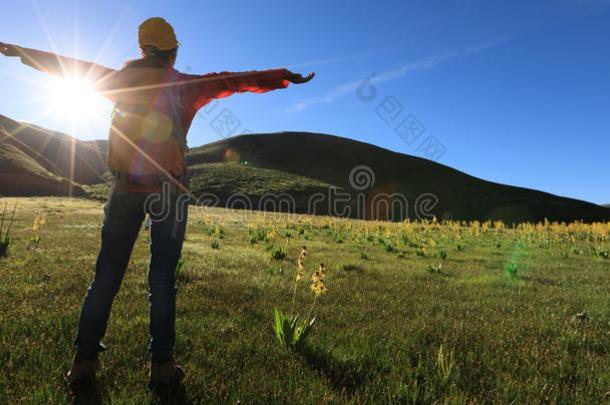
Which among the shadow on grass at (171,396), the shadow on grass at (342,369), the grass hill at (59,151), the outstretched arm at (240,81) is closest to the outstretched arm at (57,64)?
the outstretched arm at (240,81)

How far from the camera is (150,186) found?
10.2ft

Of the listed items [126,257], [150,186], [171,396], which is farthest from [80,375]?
[150,186]

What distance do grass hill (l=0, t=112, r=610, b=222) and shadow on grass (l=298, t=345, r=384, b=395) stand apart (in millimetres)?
60389

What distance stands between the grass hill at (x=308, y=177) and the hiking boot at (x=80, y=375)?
203ft

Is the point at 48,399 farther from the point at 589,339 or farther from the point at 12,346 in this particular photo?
the point at 589,339

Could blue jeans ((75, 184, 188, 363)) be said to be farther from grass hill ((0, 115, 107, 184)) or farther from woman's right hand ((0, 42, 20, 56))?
grass hill ((0, 115, 107, 184))

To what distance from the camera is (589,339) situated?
497 cm

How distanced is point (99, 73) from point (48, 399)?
2629 mm

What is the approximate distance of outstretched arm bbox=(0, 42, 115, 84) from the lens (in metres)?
3.52

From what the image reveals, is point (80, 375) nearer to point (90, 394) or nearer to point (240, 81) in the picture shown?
point (90, 394)

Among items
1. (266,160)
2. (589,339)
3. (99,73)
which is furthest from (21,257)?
(266,160)

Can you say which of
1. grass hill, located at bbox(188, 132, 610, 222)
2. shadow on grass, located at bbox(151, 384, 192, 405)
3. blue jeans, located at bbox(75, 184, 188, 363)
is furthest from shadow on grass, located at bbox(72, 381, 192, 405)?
grass hill, located at bbox(188, 132, 610, 222)

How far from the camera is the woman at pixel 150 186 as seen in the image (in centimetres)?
310

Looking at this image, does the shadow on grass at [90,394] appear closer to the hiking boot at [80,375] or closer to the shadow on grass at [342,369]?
the hiking boot at [80,375]
